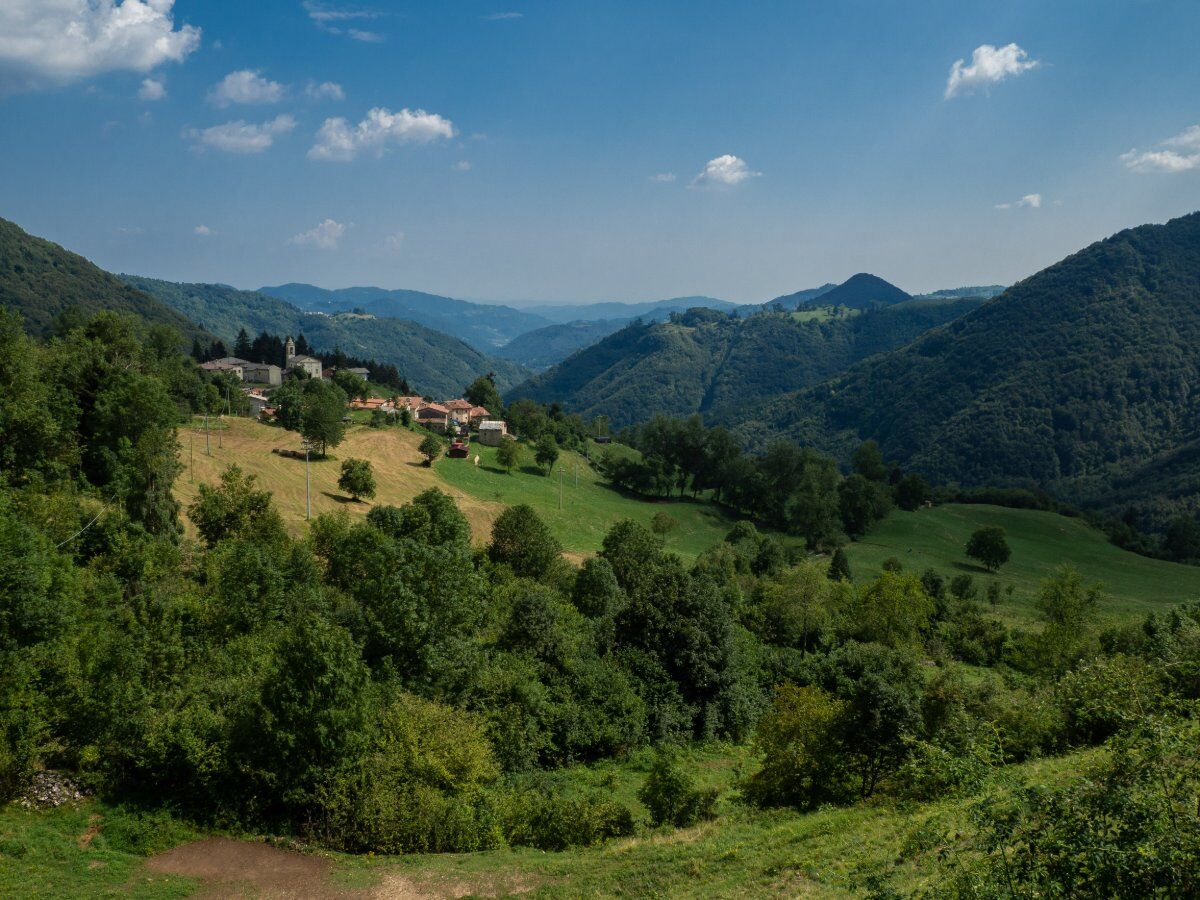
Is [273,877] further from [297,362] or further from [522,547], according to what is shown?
[297,362]

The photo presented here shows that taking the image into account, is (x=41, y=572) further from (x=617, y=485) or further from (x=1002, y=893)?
(x=617, y=485)

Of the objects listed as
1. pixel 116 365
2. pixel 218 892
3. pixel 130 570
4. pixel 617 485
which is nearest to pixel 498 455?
pixel 617 485

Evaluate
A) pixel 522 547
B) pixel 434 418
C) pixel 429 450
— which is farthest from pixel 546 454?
pixel 522 547

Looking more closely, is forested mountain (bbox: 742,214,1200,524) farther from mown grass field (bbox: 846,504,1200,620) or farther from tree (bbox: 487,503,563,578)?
tree (bbox: 487,503,563,578)

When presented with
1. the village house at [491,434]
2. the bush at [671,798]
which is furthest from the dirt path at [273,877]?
the village house at [491,434]

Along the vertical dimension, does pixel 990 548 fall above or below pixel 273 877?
below

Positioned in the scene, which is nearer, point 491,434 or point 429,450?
point 429,450
